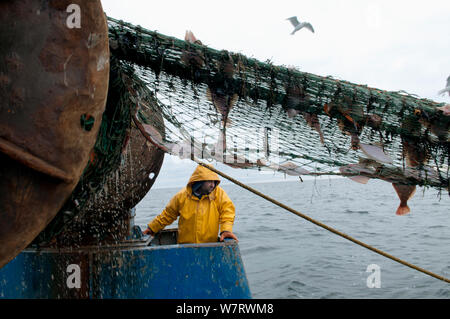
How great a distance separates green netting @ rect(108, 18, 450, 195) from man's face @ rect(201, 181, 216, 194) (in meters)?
1.92

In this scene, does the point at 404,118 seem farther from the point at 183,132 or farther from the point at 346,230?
the point at 346,230

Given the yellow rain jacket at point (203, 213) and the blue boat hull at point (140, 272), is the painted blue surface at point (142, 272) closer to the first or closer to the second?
the blue boat hull at point (140, 272)

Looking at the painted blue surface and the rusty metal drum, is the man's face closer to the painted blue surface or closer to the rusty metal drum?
the painted blue surface

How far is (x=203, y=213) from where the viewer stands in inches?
188

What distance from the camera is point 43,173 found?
5.71ft

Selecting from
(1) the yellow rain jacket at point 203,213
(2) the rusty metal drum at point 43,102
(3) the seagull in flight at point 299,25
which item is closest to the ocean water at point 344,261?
(1) the yellow rain jacket at point 203,213

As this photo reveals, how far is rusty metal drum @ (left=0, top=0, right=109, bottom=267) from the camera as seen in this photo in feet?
5.31

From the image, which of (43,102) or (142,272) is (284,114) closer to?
(43,102)

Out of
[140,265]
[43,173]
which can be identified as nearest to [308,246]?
[140,265]

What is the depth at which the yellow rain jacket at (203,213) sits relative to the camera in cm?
474

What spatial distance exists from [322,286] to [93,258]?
7.09 metres

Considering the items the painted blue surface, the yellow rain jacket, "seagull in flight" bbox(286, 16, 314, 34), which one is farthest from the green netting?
"seagull in flight" bbox(286, 16, 314, 34)

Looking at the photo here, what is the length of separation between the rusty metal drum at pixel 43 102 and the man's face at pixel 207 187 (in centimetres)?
291

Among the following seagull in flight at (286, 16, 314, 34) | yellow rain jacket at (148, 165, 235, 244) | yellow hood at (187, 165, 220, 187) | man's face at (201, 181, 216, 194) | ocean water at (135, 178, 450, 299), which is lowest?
ocean water at (135, 178, 450, 299)
